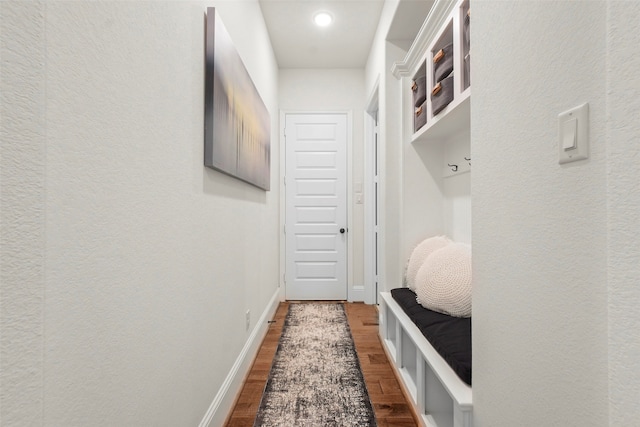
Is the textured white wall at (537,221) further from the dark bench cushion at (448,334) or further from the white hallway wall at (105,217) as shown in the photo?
the white hallway wall at (105,217)

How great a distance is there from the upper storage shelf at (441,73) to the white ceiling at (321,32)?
0.81 m

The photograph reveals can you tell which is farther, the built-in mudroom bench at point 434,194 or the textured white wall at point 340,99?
the textured white wall at point 340,99

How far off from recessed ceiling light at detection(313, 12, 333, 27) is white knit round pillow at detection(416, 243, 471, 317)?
86.9 inches

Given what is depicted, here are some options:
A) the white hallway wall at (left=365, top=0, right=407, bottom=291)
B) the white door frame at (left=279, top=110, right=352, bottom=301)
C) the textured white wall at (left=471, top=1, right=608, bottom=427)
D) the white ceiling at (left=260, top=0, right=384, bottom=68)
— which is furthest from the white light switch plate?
the white door frame at (left=279, top=110, right=352, bottom=301)

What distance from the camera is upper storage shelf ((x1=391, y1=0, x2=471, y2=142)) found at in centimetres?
167

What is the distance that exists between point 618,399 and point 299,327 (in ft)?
9.02

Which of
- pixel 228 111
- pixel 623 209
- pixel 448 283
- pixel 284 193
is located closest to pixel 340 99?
pixel 284 193

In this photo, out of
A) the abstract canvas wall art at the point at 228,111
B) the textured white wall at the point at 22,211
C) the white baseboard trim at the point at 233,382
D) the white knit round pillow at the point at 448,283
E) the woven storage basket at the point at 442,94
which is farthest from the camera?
the woven storage basket at the point at 442,94

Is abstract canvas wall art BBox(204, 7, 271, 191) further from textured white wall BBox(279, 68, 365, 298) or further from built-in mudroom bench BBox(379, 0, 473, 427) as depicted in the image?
textured white wall BBox(279, 68, 365, 298)

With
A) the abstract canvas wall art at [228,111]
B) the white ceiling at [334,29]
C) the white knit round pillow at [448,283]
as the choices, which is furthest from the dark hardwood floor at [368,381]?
the white ceiling at [334,29]

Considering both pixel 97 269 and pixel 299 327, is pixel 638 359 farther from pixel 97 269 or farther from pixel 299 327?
pixel 299 327

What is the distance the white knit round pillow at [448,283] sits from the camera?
1.69 m

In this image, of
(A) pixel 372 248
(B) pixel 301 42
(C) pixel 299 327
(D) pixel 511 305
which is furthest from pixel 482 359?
(B) pixel 301 42

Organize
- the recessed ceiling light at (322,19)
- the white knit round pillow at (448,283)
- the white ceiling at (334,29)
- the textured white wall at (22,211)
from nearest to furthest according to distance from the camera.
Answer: the textured white wall at (22,211) → the white knit round pillow at (448,283) → the white ceiling at (334,29) → the recessed ceiling light at (322,19)
